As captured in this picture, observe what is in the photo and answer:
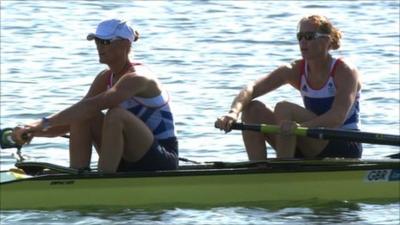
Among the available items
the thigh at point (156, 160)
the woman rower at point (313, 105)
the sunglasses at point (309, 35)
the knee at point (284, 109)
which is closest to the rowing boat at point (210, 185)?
the thigh at point (156, 160)

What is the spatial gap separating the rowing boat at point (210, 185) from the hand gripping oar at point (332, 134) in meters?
0.22

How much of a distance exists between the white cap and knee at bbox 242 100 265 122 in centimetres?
117

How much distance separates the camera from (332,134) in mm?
10078

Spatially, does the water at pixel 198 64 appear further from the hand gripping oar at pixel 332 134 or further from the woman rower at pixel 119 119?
the hand gripping oar at pixel 332 134

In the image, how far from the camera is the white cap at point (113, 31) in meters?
10.1

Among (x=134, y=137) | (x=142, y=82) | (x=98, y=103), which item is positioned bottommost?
(x=134, y=137)

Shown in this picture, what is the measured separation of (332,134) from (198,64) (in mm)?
8189

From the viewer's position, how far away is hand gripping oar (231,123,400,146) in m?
10.1

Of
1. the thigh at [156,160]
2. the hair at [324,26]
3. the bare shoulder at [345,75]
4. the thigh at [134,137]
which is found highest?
the hair at [324,26]

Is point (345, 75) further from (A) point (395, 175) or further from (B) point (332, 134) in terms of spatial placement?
(A) point (395, 175)

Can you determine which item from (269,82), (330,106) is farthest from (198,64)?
(330,106)

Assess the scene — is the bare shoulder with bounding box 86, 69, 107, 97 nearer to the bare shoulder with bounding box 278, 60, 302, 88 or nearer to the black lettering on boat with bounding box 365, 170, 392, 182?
the bare shoulder with bounding box 278, 60, 302, 88

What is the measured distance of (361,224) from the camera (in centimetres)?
1005

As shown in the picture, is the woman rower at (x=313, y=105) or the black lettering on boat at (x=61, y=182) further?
the woman rower at (x=313, y=105)
